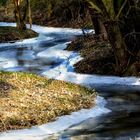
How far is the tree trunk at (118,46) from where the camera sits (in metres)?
22.1

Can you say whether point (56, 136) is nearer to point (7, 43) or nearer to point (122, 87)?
point (122, 87)

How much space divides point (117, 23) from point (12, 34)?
2394 centimetres

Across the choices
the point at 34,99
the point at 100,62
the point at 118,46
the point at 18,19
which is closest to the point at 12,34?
the point at 18,19

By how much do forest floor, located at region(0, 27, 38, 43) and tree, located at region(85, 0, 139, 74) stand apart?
71.3 ft

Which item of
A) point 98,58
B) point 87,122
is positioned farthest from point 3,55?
point 87,122

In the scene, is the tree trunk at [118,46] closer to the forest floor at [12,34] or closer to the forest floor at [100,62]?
the forest floor at [100,62]

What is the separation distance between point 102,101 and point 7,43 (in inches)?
1018

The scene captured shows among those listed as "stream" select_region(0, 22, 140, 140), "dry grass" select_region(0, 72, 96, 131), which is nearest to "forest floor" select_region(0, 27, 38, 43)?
"stream" select_region(0, 22, 140, 140)

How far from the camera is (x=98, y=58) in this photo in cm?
2444

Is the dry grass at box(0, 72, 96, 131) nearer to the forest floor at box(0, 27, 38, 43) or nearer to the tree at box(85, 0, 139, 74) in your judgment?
the tree at box(85, 0, 139, 74)

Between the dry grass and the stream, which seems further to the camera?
the dry grass

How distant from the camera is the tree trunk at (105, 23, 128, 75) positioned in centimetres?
2208

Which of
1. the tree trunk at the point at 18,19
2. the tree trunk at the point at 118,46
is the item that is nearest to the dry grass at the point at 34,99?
the tree trunk at the point at 118,46

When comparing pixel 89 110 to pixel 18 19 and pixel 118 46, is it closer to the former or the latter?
pixel 118 46
